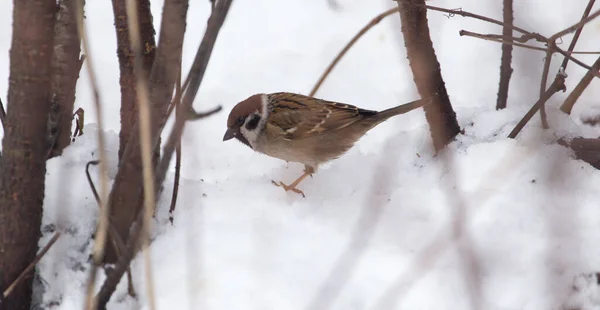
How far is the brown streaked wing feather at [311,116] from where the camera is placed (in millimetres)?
3031

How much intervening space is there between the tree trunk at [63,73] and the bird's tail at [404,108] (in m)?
1.19

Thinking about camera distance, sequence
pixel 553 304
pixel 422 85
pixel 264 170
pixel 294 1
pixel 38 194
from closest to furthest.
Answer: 1. pixel 553 304
2. pixel 38 194
3. pixel 422 85
4. pixel 264 170
5. pixel 294 1

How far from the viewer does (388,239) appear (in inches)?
84.5

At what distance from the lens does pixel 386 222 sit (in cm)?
223

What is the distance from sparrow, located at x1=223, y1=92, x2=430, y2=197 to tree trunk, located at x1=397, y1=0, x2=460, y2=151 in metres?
0.21

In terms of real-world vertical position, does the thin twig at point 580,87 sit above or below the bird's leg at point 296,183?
above

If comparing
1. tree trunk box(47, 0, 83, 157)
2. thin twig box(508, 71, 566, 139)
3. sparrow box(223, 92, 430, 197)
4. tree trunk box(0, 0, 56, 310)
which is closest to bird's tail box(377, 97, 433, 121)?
sparrow box(223, 92, 430, 197)

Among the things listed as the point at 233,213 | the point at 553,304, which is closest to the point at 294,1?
the point at 233,213

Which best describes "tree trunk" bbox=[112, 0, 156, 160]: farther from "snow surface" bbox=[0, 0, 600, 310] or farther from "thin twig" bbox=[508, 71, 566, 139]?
"thin twig" bbox=[508, 71, 566, 139]

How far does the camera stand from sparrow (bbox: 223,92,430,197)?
2955mm

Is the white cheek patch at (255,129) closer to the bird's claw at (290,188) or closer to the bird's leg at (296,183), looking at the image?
the bird's leg at (296,183)

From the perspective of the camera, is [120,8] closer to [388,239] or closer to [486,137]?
[388,239]

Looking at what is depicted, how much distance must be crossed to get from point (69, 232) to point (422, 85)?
1.32 metres

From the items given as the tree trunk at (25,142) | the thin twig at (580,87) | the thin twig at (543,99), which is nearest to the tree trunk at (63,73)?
the tree trunk at (25,142)
